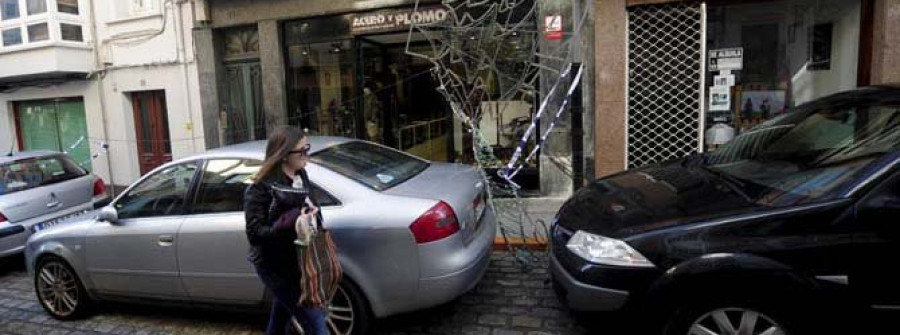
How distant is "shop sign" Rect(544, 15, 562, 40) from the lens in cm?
735

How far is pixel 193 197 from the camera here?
3.98m

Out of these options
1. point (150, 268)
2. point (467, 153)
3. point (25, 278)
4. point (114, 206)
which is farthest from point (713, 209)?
point (25, 278)

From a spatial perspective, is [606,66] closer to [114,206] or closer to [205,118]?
[114,206]

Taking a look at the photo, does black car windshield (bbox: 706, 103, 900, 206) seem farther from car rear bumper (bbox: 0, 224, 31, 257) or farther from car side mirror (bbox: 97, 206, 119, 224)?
car rear bumper (bbox: 0, 224, 31, 257)

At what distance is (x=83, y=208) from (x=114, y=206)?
9.05 ft

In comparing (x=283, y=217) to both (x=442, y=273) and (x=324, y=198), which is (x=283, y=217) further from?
(x=442, y=273)

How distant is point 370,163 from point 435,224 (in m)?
0.96

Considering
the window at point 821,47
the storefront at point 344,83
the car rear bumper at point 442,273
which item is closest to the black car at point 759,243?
the car rear bumper at point 442,273

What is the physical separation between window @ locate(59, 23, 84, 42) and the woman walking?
379 inches

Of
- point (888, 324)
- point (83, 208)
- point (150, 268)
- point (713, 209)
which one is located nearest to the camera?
point (888, 324)

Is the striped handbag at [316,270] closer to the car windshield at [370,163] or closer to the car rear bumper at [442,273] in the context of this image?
the car rear bumper at [442,273]

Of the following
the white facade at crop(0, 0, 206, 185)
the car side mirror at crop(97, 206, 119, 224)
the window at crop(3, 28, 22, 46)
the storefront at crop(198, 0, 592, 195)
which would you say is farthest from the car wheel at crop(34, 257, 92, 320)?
the window at crop(3, 28, 22, 46)

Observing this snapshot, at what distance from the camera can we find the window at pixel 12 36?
10.3 meters

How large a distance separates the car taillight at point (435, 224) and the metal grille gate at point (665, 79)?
4.64m
